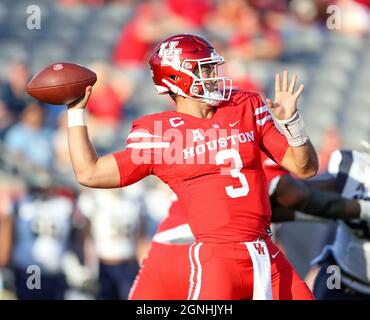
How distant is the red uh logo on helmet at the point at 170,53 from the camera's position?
14.9 feet

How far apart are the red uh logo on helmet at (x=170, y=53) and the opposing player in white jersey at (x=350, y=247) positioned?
1.46 metres

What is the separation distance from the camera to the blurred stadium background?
8164 millimetres

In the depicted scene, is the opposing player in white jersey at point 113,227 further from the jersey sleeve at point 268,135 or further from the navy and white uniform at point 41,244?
the jersey sleeve at point 268,135

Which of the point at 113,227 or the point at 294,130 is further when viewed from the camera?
the point at 113,227

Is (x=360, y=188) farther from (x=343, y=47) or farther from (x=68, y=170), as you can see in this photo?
(x=343, y=47)

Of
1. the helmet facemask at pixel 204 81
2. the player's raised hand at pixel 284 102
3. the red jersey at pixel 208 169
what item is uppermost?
the helmet facemask at pixel 204 81

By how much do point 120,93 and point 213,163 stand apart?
5470 mm

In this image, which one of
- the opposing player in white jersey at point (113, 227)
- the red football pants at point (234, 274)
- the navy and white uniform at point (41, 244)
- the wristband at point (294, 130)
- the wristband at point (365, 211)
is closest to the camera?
the red football pants at point (234, 274)

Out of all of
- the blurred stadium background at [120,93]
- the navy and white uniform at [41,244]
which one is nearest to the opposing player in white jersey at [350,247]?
the blurred stadium background at [120,93]

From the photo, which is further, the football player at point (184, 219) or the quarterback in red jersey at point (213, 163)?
the football player at point (184, 219)

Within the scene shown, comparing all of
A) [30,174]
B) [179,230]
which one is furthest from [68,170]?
[179,230]

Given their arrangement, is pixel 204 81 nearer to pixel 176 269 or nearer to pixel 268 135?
pixel 268 135

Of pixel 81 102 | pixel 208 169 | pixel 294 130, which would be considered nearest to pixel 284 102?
pixel 294 130

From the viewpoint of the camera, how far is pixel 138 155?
171 inches
